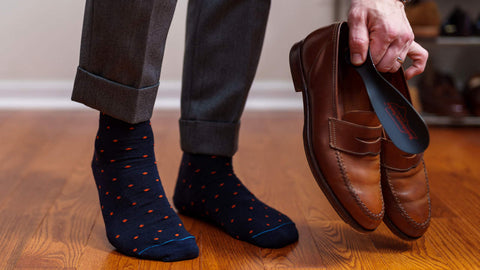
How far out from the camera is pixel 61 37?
210 cm

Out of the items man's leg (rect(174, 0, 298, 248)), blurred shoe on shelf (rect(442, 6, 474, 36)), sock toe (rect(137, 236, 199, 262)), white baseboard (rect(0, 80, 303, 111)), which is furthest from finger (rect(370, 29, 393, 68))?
white baseboard (rect(0, 80, 303, 111))

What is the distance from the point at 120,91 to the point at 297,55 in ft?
0.79

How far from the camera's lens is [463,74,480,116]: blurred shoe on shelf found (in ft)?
5.91

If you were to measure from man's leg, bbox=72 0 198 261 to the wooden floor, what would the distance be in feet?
0.11

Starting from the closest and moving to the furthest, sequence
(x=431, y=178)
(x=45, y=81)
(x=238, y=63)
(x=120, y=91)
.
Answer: (x=120, y=91) < (x=238, y=63) < (x=431, y=178) < (x=45, y=81)

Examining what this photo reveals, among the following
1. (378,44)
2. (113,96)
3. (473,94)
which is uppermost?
(378,44)

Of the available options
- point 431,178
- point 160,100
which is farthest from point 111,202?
point 160,100

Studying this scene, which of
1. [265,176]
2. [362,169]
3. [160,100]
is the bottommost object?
[160,100]

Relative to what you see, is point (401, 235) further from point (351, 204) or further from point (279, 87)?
point (279, 87)

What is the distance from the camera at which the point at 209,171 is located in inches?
33.9

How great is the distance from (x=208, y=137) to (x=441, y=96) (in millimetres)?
1229

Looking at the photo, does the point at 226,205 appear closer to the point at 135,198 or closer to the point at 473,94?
the point at 135,198

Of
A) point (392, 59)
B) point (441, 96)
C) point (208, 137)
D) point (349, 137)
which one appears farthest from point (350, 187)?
point (441, 96)

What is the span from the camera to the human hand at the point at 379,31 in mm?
628
